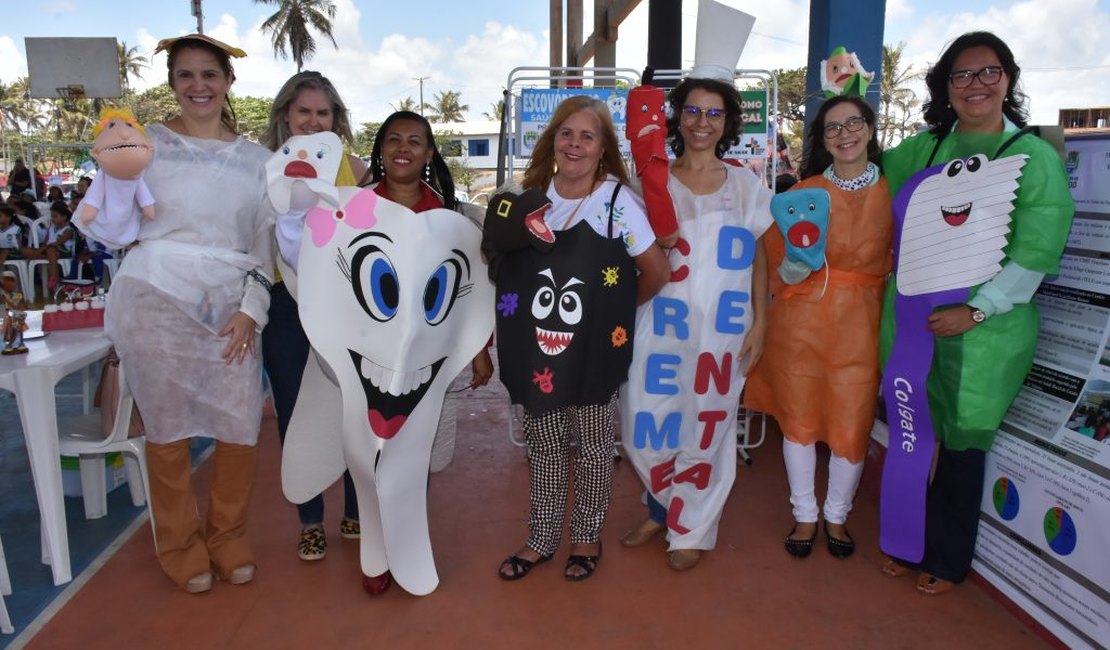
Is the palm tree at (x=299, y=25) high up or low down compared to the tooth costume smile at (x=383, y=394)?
up

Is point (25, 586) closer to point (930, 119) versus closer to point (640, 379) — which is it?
point (640, 379)

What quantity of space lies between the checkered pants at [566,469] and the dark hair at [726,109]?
949mm

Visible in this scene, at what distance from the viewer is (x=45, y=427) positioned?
2527 mm

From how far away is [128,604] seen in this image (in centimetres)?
247

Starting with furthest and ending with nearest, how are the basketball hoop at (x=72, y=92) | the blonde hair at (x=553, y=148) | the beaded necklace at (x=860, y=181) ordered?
the basketball hoop at (x=72, y=92) → the beaded necklace at (x=860, y=181) → the blonde hair at (x=553, y=148)

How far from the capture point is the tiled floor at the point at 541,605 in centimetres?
229

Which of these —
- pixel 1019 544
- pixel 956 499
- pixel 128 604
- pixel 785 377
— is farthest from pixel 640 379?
pixel 128 604

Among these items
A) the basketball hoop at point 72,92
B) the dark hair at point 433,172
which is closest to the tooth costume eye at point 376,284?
the dark hair at point 433,172

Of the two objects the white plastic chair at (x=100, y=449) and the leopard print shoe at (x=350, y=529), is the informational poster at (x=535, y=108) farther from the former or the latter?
the white plastic chair at (x=100, y=449)

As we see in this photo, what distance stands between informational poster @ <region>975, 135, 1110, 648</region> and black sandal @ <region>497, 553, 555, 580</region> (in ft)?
5.08

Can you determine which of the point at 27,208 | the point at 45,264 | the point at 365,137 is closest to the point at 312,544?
the point at 45,264

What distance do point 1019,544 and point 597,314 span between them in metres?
1.53

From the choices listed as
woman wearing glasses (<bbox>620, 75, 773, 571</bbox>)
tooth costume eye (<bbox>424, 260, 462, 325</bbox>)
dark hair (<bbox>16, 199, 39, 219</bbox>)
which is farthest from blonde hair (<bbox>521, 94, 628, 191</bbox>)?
dark hair (<bbox>16, 199, 39, 219</bbox>)

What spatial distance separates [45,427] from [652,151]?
87.3 inches
